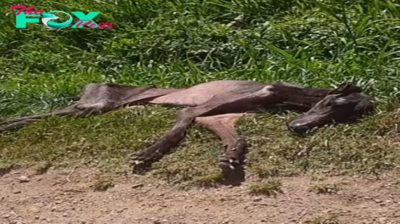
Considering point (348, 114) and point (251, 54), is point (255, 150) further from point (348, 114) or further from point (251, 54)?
point (251, 54)

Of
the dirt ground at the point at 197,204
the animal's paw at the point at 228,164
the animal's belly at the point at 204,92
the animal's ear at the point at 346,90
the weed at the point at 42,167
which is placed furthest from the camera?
the animal's belly at the point at 204,92

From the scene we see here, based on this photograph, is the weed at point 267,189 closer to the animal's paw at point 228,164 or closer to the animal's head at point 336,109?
the animal's paw at point 228,164

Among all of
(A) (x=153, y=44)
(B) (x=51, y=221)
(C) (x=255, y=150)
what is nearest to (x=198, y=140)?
(C) (x=255, y=150)

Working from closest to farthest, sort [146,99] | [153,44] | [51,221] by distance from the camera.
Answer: [51,221]
[146,99]
[153,44]

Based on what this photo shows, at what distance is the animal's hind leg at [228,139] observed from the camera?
14.0 ft

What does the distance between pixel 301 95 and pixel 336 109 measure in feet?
1.16

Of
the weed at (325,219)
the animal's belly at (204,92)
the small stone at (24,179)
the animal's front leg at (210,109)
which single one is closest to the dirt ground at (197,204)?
the weed at (325,219)

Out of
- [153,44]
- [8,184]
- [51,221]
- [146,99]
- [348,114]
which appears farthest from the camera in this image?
[153,44]

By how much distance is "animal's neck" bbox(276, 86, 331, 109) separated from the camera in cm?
505

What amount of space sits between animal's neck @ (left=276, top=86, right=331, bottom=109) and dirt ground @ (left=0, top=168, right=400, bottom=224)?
1.02m

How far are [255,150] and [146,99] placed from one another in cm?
125

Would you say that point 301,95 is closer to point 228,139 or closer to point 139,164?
point 228,139

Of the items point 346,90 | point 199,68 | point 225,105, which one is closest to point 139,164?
point 225,105

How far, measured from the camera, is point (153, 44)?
7.00 m
